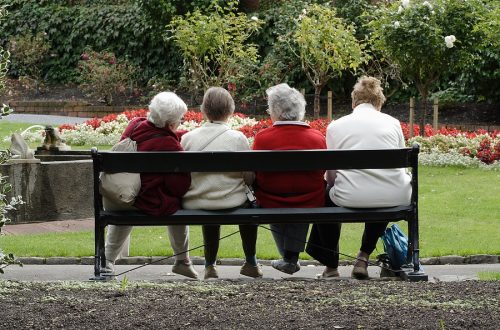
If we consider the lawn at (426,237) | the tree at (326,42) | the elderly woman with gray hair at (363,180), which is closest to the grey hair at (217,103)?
the elderly woman with gray hair at (363,180)

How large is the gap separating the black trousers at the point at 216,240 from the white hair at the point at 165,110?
2.74 ft

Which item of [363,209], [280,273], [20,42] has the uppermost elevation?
[20,42]

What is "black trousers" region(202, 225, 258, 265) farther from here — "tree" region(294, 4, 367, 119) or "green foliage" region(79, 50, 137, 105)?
"green foliage" region(79, 50, 137, 105)

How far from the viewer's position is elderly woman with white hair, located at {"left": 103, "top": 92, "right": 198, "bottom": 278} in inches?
286

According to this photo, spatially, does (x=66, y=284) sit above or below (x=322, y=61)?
below

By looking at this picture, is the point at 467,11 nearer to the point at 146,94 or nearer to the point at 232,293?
the point at 146,94

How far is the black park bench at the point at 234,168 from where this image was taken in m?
7.18

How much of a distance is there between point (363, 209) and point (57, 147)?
5.76 metres

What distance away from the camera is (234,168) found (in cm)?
724

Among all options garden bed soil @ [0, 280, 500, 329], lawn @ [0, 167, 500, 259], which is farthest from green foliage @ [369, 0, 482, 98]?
garden bed soil @ [0, 280, 500, 329]

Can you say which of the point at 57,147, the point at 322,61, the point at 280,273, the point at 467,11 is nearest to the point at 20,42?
the point at 322,61

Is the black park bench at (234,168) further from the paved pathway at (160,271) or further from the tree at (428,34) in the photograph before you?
the tree at (428,34)

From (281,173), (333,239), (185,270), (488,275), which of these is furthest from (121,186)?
(488,275)

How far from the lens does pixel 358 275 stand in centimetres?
745
